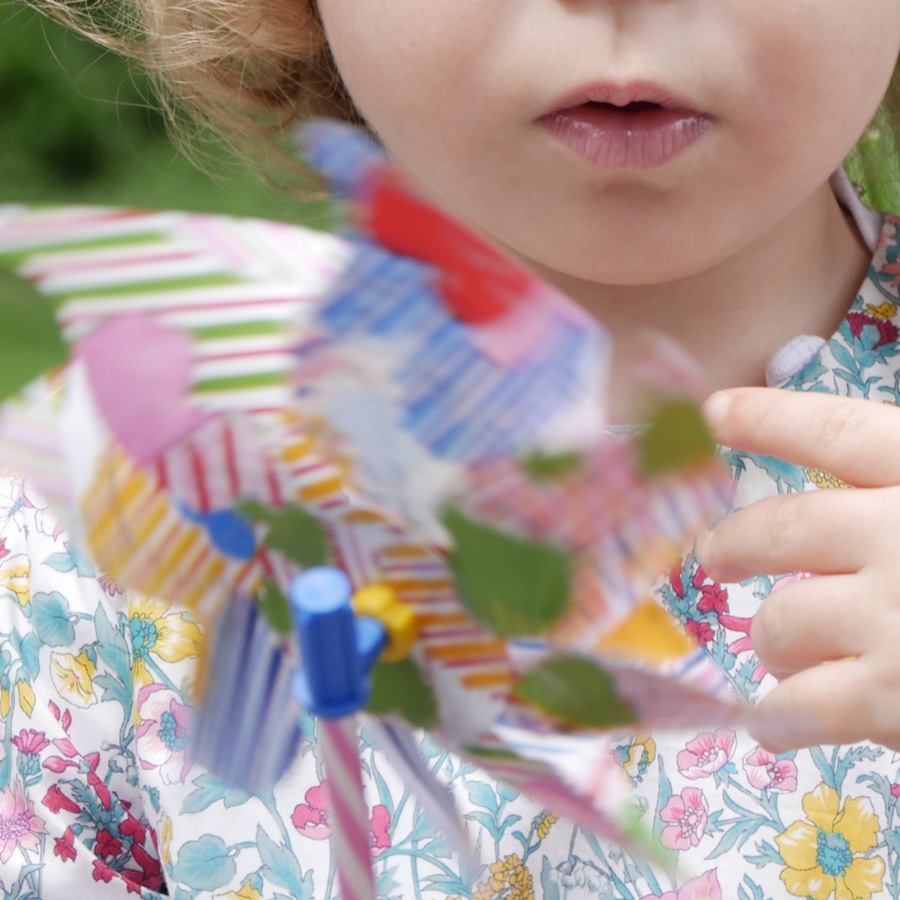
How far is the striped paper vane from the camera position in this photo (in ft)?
0.96

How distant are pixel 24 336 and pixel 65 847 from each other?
39 centimetres

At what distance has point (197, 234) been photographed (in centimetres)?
30

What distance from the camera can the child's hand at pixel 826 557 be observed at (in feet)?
1.27

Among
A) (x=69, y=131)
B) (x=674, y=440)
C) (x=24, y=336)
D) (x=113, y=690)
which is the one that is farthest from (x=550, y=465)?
(x=69, y=131)

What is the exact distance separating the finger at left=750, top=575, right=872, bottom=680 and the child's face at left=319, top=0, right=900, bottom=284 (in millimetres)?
158

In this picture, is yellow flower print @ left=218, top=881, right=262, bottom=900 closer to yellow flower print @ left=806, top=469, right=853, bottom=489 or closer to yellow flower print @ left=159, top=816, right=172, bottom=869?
yellow flower print @ left=159, top=816, right=172, bottom=869

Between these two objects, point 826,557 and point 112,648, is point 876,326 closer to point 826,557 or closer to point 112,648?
point 826,557

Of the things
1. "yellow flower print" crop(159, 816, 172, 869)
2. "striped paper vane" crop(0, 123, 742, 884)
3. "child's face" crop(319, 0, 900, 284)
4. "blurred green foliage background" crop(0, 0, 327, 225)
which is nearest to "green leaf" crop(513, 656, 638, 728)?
"striped paper vane" crop(0, 123, 742, 884)

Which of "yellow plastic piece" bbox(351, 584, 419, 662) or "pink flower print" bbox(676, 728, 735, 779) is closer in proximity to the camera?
"yellow plastic piece" bbox(351, 584, 419, 662)

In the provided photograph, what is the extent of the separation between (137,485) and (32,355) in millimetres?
44

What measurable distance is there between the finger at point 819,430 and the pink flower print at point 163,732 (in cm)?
32

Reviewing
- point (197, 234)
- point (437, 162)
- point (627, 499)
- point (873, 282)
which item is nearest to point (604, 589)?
point (627, 499)

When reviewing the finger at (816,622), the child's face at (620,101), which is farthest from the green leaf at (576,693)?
the child's face at (620,101)

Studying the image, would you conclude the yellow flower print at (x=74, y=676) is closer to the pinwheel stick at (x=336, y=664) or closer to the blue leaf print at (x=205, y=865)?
the blue leaf print at (x=205, y=865)
